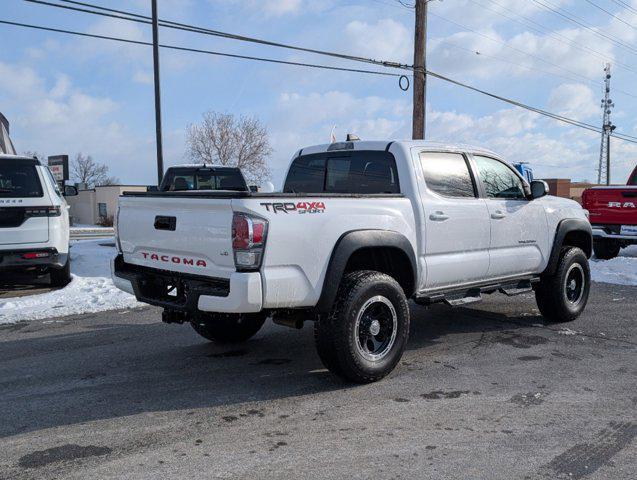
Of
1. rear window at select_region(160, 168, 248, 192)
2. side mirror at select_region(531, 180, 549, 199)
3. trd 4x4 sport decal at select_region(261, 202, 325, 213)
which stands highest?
rear window at select_region(160, 168, 248, 192)

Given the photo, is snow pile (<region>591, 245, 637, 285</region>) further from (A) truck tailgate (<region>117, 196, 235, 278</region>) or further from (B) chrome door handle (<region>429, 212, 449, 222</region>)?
(A) truck tailgate (<region>117, 196, 235, 278</region>)

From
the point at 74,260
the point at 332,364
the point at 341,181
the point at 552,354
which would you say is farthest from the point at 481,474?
the point at 74,260

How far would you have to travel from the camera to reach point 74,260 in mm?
11766

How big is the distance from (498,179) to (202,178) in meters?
7.32

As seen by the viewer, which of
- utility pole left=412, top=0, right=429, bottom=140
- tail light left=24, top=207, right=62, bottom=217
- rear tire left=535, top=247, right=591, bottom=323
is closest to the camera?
rear tire left=535, top=247, right=591, bottom=323

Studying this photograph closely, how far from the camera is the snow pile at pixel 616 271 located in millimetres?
10375

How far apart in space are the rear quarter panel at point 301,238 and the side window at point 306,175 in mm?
1492

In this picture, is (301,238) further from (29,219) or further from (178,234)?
(29,219)

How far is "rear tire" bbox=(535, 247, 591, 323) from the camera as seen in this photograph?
680 centimetres

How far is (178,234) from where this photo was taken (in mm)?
4469

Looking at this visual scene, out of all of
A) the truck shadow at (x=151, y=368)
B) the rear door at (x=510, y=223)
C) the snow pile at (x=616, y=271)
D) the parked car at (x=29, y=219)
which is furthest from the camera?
the snow pile at (x=616, y=271)

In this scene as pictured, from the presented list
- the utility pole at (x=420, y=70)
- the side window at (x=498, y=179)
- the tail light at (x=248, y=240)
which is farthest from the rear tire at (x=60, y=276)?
the utility pole at (x=420, y=70)

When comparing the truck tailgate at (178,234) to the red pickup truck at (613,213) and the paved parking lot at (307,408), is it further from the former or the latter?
the red pickup truck at (613,213)

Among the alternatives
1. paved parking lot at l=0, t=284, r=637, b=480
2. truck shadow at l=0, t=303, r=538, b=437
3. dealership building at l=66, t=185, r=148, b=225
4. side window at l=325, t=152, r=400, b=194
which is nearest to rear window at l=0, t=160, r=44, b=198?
truck shadow at l=0, t=303, r=538, b=437
